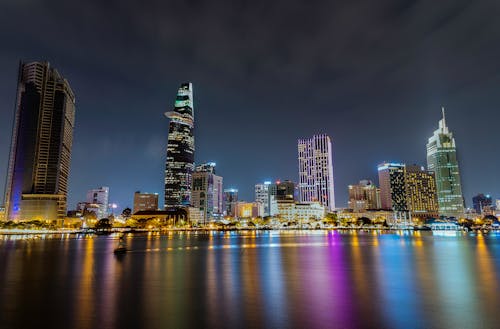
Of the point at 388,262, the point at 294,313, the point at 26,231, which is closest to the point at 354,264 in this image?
the point at 388,262

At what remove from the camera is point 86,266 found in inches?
1735

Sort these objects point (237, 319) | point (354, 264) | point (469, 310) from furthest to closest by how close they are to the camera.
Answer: point (354, 264)
point (469, 310)
point (237, 319)

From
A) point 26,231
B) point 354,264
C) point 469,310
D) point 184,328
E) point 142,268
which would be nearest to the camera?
point 184,328

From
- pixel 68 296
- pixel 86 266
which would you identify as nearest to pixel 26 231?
pixel 86 266

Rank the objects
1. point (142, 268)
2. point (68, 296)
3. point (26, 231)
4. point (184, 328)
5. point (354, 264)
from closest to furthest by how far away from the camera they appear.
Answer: point (184, 328)
point (68, 296)
point (142, 268)
point (354, 264)
point (26, 231)

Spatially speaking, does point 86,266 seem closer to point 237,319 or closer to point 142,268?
point 142,268

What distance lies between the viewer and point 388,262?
157 feet

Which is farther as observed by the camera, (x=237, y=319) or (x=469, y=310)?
(x=469, y=310)

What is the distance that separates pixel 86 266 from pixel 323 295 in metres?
31.9

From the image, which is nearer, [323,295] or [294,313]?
[294,313]

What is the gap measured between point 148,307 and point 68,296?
26.4ft

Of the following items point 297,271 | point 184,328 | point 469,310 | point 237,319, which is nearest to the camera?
point 184,328

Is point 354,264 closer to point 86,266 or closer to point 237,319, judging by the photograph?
point 237,319

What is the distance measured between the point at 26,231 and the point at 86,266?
180m
